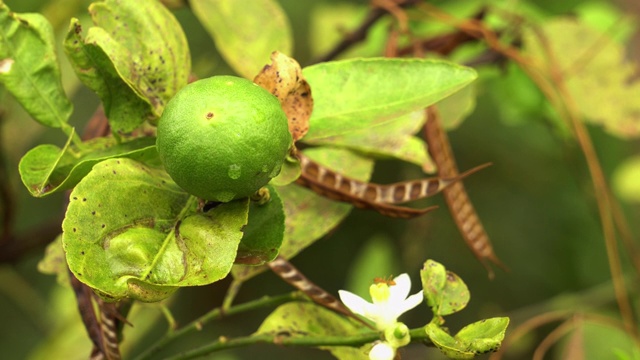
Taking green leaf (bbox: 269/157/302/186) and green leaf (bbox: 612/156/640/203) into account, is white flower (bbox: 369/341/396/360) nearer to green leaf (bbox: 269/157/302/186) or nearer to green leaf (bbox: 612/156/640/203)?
green leaf (bbox: 269/157/302/186)

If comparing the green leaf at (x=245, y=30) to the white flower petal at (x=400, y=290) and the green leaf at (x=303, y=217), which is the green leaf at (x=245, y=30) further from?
the white flower petal at (x=400, y=290)

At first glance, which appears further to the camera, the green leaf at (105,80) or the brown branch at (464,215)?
the brown branch at (464,215)

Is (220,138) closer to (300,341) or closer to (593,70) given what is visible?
(300,341)

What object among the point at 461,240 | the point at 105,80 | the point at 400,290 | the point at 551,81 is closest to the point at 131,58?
the point at 105,80

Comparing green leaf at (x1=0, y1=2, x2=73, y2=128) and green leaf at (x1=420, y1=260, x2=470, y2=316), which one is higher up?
green leaf at (x1=0, y1=2, x2=73, y2=128)

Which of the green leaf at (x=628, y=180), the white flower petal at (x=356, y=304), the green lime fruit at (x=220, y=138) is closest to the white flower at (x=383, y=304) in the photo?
the white flower petal at (x=356, y=304)

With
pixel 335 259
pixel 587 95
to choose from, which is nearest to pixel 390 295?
pixel 587 95

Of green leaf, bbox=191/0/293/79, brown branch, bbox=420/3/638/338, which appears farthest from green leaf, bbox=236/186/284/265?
brown branch, bbox=420/3/638/338
